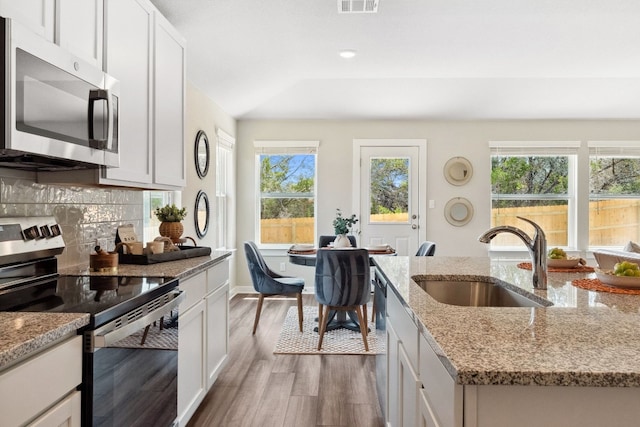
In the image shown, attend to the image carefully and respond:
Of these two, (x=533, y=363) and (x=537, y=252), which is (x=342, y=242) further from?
(x=533, y=363)

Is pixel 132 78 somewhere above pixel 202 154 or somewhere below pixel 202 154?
above

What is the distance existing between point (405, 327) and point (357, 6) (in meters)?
2.26

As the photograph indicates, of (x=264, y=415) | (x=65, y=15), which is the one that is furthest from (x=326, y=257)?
(x=65, y=15)

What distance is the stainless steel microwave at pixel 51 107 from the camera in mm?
1298

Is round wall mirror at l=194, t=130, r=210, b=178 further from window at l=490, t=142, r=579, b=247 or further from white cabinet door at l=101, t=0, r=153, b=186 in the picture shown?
window at l=490, t=142, r=579, b=247

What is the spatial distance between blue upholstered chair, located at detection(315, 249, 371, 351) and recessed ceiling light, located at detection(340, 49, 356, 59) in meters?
1.85

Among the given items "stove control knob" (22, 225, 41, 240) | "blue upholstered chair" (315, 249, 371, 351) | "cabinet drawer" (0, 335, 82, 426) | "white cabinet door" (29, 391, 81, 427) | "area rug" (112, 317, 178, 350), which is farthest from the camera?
"blue upholstered chair" (315, 249, 371, 351)

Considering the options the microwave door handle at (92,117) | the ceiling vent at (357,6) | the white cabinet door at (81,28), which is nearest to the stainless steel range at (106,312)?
the microwave door handle at (92,117)

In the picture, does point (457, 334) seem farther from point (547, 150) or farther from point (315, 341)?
Result: point (547, 150)

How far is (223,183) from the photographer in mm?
5277

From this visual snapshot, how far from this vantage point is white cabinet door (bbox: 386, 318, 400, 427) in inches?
65.7

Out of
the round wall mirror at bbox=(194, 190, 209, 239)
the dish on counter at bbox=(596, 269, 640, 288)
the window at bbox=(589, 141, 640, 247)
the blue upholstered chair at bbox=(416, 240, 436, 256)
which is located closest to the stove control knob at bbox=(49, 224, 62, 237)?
the round wall mirror at bbox=(194, 190, 209, 239)

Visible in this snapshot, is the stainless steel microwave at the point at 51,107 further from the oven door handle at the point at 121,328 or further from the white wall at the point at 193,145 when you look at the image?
the white wall at the point at 193,145

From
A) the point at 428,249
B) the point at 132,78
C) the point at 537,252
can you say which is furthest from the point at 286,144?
the point at 537,252
